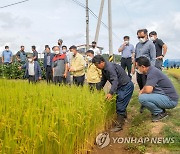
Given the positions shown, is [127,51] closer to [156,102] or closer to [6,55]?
[156,102]

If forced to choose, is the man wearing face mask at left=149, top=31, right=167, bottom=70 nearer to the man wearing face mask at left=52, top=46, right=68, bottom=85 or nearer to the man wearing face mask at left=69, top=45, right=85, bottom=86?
the man wearing face mask at left=69, top=45, right=85, bottom=86

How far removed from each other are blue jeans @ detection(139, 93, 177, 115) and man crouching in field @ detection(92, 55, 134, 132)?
51 cm

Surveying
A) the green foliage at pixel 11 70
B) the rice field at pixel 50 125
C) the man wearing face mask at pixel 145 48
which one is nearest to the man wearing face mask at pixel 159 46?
the man wearing face mask at pixel 145 48

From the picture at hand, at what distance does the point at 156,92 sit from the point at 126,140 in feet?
3.35

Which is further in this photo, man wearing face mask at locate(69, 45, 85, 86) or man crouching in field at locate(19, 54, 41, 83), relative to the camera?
man crouching in field at locate(19, 54, 41, 83)

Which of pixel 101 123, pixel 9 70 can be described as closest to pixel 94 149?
pixel 101 123

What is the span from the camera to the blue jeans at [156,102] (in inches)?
196

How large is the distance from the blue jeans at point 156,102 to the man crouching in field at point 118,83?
0.51 metres

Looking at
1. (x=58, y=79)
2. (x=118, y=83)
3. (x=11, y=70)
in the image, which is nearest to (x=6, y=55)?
(x=11, y=70)

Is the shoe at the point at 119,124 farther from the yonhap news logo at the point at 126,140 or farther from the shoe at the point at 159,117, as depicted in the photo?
the shoe at the point at 159,117

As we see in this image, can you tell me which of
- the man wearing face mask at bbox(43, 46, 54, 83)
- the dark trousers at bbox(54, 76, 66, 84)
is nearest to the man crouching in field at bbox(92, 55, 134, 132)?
the dark trousers at bbox(54, 76, 66, 84)

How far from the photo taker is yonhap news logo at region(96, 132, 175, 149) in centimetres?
426

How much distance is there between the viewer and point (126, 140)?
4641 millimetres

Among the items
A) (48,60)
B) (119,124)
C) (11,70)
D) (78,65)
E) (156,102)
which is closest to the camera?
(156,102)
